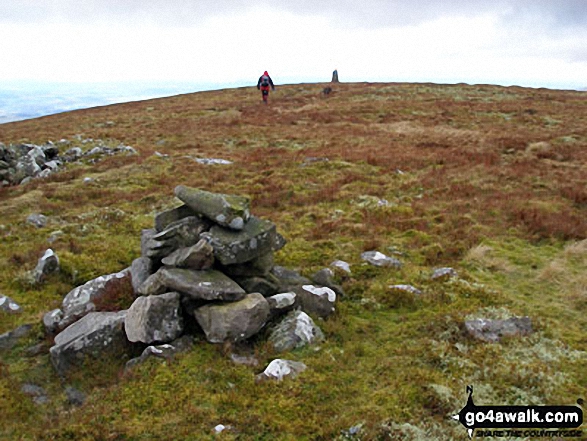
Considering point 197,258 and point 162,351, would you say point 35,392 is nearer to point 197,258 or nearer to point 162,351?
point 162,351

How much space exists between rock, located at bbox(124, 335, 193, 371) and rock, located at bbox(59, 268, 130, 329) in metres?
2.63

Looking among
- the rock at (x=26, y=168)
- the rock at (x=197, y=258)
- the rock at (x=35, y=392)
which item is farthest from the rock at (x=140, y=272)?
the rock at (x=26, y=168)

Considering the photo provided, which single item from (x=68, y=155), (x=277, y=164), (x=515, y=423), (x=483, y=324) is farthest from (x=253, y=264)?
(x=68, y=155)

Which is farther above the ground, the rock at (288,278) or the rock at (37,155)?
the rock at (37,155)

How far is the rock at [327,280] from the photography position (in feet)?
35.9

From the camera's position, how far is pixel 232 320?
8.57 m

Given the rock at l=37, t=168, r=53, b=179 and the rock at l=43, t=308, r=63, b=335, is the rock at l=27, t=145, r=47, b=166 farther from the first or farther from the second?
the rock at l=43, t=308, r=63, b=335

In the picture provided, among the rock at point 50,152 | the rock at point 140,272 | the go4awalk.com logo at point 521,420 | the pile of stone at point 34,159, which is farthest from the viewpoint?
the rock at point 50,152

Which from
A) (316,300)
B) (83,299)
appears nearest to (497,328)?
(316,300)

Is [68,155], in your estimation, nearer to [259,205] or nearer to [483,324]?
[259,205]

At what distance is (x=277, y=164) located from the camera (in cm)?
2578

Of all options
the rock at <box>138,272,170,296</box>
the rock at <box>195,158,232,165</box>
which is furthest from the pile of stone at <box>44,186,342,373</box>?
the rock at <box>195,158,232,165</box>

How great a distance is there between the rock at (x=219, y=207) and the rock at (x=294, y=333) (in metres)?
2.59

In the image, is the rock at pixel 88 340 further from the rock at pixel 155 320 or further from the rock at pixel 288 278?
the rock at pixel 288 278
